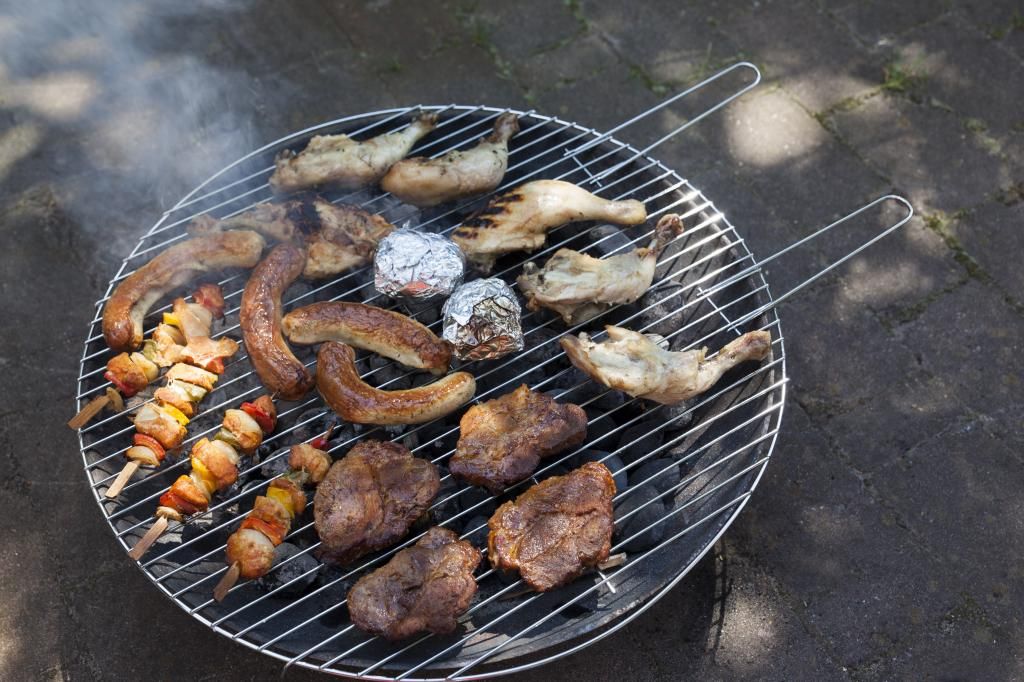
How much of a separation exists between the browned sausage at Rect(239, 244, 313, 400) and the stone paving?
1.50m

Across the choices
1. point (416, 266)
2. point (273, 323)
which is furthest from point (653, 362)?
point (273, 323)

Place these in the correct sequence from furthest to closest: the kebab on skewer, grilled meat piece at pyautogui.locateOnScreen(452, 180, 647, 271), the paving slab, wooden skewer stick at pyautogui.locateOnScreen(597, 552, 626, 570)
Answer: the paving slab → grilled meat piece at pyautogui.locateOnScreen(452, 180, 647, 271) → the kebab on skewer → wooden skewer stick at pyautogui.locateOnScreen(597, 552, 626, 570)

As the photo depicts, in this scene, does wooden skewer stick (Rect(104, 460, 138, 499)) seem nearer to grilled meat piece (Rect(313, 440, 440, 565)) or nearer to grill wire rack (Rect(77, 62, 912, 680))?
A: grill wire rack (Rect(77, 62, 912, 680))

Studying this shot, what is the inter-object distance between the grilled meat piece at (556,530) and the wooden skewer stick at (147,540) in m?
1.37

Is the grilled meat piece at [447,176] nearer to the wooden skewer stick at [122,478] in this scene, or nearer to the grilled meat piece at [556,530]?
the grilled meat piece at [556,530]

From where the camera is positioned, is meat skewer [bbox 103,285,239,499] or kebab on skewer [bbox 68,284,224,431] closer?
meat skewer [bbox 103,285,239,499]

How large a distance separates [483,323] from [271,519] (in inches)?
49.8

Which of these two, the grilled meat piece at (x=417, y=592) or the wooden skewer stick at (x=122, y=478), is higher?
A: the wooden skewer stick at (x=122, y=478)

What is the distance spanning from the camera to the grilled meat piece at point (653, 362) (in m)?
3.68

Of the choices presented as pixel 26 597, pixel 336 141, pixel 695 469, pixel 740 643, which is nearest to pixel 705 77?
pixel 336 141

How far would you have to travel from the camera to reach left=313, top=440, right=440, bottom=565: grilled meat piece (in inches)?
135

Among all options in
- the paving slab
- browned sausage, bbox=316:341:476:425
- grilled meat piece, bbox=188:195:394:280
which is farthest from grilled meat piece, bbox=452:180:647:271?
the paving slab

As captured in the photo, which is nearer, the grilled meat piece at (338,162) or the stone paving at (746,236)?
the stone paving at (746,236)

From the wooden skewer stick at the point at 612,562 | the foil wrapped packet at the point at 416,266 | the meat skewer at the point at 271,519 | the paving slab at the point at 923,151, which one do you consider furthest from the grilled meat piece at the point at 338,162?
the paving slab at the point at 923,151
